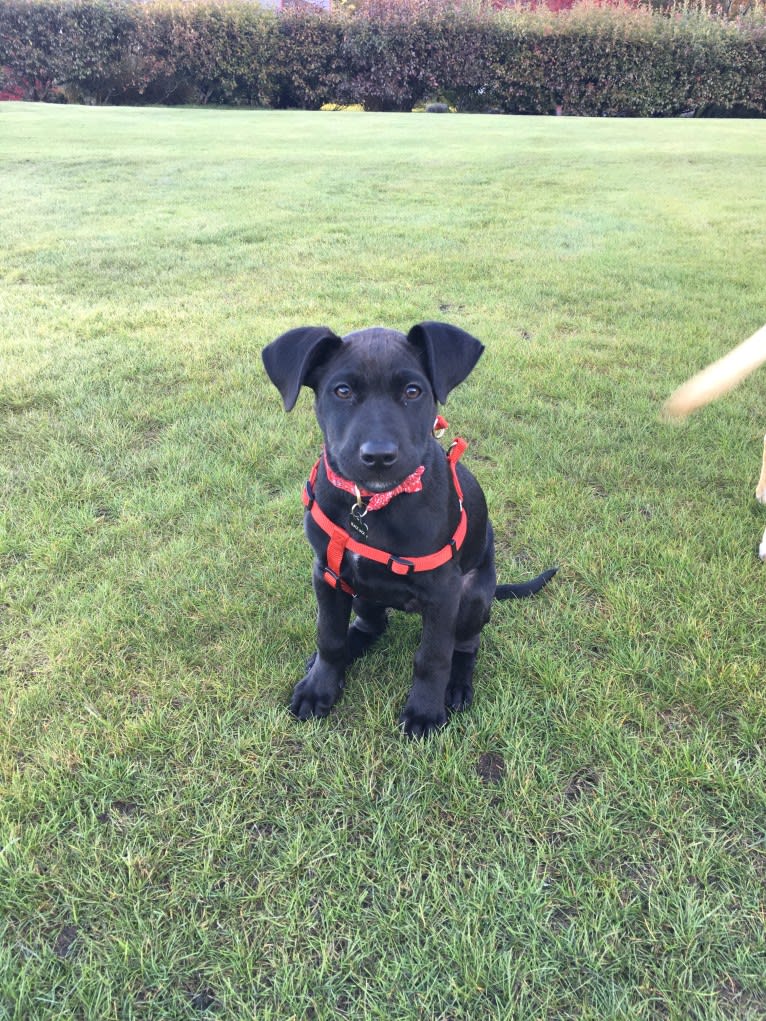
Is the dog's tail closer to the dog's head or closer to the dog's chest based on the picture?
the dog's chest

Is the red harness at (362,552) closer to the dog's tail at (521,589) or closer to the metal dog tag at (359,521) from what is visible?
the metal dog tag at (359,521)

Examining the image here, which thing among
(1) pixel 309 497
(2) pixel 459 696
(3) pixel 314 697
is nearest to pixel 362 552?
(1) pixel 309 497

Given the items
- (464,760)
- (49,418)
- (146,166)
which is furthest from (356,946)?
(146,166)

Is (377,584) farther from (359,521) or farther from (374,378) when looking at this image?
(374,378)

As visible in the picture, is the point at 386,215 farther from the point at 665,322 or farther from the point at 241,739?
the point at 241,739

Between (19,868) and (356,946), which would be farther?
(19,868)

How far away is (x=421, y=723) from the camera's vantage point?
90.7 inches

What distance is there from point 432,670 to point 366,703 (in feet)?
1.04

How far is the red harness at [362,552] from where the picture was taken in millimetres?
2088

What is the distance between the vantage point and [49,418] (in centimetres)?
A: 424

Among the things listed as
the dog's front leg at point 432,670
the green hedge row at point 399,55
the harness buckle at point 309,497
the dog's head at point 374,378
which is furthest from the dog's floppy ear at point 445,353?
the green hedge row at point 399,55

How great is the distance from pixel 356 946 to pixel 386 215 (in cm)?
929

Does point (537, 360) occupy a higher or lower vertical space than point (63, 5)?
lower

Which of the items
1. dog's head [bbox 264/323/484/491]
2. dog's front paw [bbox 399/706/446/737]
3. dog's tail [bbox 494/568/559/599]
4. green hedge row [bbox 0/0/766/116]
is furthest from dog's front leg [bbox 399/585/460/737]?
green hedge row [bbox 0/0/766/116]
